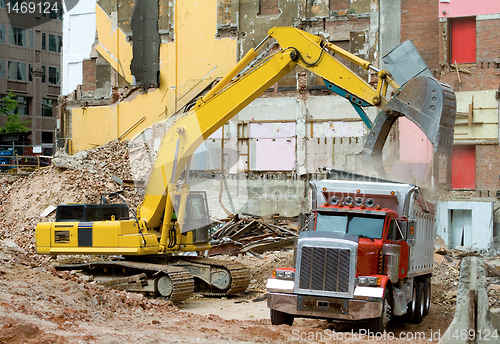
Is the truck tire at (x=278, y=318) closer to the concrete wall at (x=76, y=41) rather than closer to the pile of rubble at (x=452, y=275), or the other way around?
the pile of rubble at (x=452, y=275)

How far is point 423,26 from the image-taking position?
25.2 metres

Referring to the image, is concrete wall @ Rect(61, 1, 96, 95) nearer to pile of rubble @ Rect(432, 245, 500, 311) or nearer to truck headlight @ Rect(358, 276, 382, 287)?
pile of rubble @ Rect(432, 245, 500, 311)

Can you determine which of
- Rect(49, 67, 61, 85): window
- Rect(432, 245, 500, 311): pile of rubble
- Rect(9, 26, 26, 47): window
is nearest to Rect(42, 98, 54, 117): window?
Rect(49, 67, 61, 85): window

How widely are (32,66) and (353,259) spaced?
5382 centimetres

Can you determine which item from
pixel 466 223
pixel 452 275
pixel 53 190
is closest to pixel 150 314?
pixel 452 275

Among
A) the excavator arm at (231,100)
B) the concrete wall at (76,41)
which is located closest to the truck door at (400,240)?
the excavator arm at (231,100)

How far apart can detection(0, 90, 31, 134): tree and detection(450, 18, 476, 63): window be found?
125ft

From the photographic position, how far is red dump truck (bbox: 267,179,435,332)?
9258mm

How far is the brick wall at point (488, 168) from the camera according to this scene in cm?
2333

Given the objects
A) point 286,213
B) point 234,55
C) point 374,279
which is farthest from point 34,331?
point 234,55

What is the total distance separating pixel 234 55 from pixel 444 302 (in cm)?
1829

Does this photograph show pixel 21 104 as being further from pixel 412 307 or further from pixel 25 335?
pixel 25 335

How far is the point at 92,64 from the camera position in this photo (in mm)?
32250

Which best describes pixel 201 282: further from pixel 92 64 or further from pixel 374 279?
pixel 92 64
